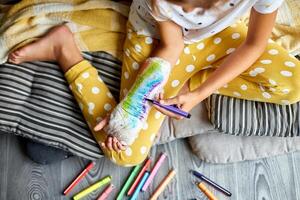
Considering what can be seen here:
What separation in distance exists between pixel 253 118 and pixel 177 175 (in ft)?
0.71

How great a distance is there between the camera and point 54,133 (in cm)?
89

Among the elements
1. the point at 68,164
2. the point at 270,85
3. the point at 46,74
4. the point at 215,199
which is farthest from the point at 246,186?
the point at 46,74

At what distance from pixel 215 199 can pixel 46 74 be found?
1.51 ft

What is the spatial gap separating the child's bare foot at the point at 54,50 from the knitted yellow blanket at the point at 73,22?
2 cm

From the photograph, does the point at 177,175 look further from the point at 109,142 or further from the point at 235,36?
the point at 235,36

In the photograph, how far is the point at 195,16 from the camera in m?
0.77

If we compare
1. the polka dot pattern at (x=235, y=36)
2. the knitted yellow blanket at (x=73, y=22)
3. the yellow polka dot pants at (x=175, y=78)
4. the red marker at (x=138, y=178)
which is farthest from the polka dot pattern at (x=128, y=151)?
the polka dot pattern at (x=235, y=36)

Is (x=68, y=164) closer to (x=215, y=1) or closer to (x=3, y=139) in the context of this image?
(x=3, y=139)

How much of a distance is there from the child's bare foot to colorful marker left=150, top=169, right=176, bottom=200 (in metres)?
0.32

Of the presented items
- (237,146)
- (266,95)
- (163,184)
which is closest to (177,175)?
(163,184)

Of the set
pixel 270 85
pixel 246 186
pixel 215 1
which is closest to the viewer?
pixel 215 1

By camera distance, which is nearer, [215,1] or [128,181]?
[215,1]

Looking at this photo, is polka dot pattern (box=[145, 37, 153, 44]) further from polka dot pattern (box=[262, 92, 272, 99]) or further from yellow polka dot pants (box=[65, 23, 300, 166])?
polka dot pattern (box=[262, 92, 272, 99])

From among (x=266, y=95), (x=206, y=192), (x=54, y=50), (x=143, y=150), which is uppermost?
(x=54, y=50)
